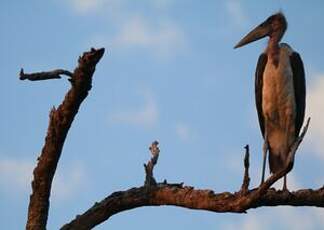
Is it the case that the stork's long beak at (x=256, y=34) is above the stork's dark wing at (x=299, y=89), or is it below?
above

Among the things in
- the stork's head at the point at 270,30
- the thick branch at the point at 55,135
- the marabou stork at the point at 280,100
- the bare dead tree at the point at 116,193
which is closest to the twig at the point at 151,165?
the bare dead tree at the point at 116,193

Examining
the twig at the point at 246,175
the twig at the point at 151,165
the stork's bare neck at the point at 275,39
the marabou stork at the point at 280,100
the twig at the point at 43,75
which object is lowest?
the twig at the point at 246,175

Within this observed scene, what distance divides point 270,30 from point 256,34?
0.25m

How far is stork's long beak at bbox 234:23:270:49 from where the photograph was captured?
11.7m

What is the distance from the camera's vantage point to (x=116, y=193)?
6.06 meters

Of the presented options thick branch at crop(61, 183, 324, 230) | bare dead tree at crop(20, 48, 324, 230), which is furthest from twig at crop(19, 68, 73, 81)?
thick branch at crop(61, 183, 324, 230)

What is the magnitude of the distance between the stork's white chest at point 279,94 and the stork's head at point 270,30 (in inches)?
50.6

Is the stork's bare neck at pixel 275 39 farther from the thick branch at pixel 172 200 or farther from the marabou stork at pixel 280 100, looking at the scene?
the thick branch at pixel 172 200

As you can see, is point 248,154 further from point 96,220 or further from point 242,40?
point 242,40

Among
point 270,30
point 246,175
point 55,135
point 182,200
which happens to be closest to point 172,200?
point 182,200

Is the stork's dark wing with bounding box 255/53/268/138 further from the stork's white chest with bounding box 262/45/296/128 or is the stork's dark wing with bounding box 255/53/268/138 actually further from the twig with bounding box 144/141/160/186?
the twig with bounding box 144/141/160/186

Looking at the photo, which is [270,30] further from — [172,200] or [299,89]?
[172,200]

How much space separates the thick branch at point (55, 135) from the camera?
5.27 m

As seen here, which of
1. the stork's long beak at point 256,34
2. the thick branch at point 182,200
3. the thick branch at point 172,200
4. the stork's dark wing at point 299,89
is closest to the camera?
the thick branch at point 182,200
